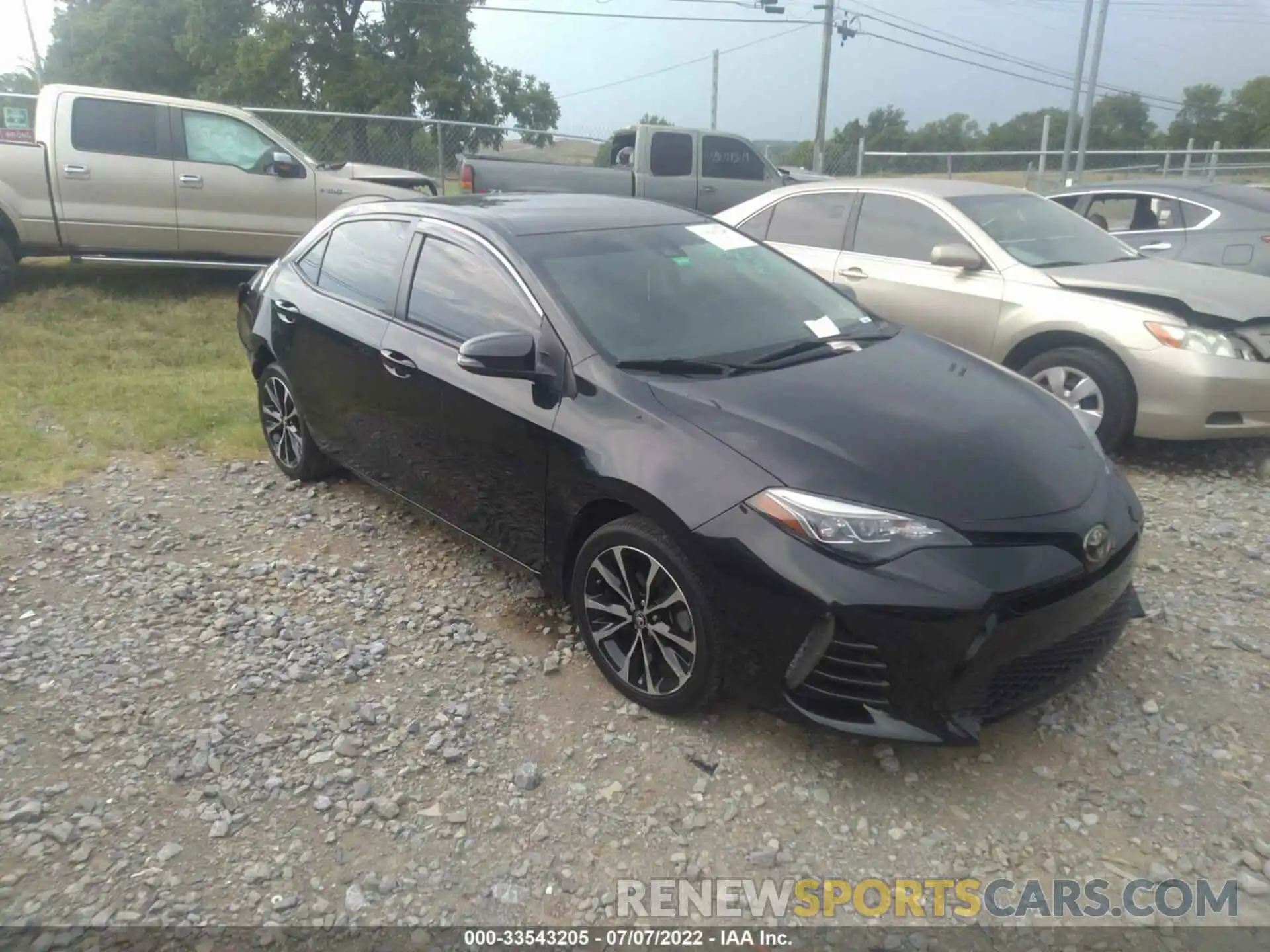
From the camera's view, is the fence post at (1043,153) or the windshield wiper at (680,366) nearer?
the windshield wiper at (680,366)

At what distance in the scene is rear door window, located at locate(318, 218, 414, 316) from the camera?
434 centimetres

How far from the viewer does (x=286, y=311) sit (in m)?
5.01

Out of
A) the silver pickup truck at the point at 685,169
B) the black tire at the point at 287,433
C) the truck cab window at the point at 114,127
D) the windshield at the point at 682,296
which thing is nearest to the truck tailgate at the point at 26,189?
the truck cab window at the point at 114,127

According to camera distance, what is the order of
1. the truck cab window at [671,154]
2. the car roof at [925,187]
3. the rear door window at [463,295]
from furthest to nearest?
the truck cab window at [671,154] < the car roof at [925,187] < the rear door window at [463,295]

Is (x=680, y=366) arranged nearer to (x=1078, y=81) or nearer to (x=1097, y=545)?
(x=1097, y=545)

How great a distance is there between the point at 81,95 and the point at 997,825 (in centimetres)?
1015

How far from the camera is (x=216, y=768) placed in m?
3.01

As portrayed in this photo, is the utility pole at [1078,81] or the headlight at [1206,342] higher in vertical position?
the utility pole at [1078,81]

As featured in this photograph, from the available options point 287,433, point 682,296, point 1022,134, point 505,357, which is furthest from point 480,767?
point 1022,134

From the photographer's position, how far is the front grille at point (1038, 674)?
2762 millimetres

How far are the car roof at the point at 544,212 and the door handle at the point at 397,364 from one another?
25.2 inches

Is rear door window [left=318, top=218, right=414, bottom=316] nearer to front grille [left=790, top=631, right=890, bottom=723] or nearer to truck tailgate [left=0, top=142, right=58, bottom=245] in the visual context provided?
front grille [left=790, top=631, right=890, bottom=723]

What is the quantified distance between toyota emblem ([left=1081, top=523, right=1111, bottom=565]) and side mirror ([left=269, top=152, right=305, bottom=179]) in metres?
8.97

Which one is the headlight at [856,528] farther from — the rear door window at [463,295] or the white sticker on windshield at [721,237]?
the white sticker on windshield at [721,237]
